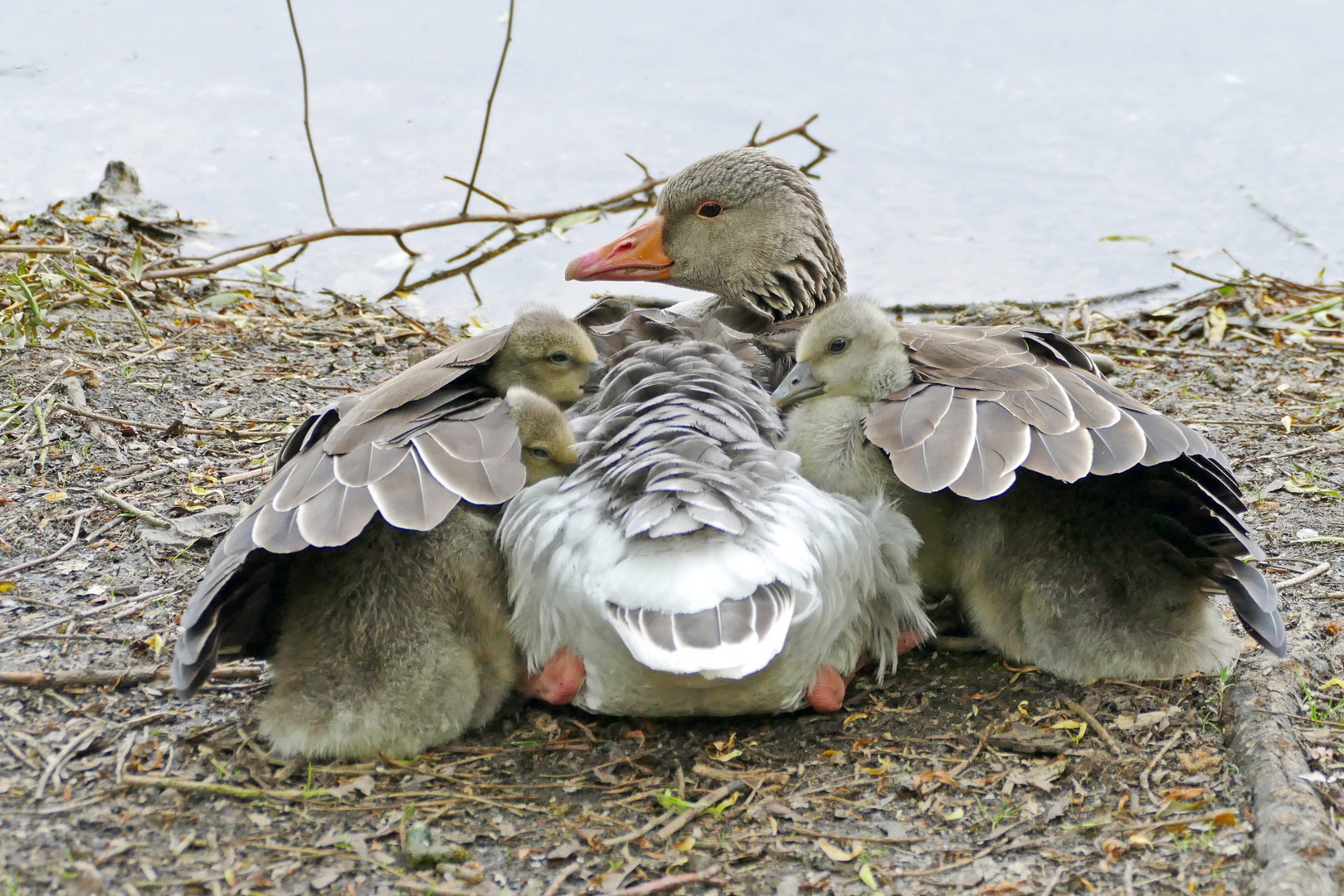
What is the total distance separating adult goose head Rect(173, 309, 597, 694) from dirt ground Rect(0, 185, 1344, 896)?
367 mm

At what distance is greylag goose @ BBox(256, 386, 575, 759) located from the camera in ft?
10.7

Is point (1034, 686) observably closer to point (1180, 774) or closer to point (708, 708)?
point (1180, 774)

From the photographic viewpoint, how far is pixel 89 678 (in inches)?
138

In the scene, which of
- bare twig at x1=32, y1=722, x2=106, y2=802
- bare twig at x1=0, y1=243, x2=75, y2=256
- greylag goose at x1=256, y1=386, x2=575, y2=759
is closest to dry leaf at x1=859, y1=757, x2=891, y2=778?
greylag goose at x1=256, y1=386, x2=575, y2=759

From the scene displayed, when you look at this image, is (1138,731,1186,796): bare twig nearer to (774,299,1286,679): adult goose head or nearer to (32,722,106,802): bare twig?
(774,299,1286,679): adult goose head

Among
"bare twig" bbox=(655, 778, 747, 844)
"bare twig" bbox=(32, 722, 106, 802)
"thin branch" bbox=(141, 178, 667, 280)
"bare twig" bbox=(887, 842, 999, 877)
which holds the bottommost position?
"bare twig" bbox=(887, 842, 999, 877)

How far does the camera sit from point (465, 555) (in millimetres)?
3398

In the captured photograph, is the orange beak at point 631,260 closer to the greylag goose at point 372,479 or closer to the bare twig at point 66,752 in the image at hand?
the greylag goose at point 372,479

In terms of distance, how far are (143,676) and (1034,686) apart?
2532 millimetres

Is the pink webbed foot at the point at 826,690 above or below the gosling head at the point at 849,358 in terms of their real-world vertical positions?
below

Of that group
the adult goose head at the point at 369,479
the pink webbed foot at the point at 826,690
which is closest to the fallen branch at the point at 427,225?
the adult goose head at the point at 369,479

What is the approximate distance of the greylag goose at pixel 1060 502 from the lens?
3.29 meters

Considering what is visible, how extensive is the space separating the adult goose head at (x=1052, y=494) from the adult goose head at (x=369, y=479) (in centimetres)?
94

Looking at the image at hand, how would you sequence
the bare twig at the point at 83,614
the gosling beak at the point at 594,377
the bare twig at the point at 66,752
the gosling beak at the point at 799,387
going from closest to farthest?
the bare twig at the point at 66,752, the bare twig at the point at 83,614, the gosling beak at the point at 799,387, the gosling beak at the point at 594,377
